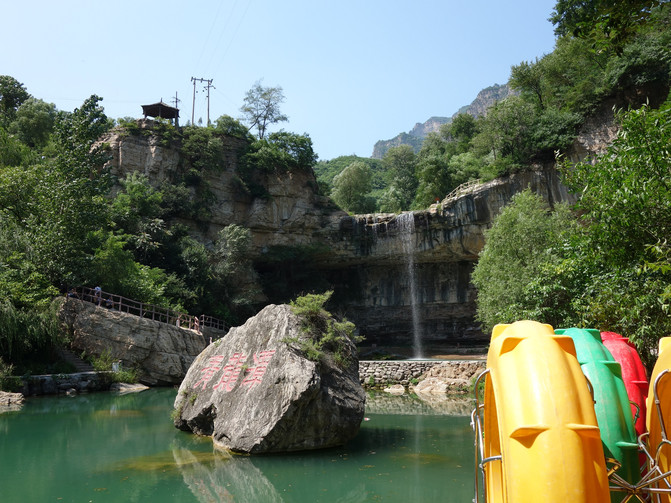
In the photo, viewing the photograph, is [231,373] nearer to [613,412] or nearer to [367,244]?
[613,412]

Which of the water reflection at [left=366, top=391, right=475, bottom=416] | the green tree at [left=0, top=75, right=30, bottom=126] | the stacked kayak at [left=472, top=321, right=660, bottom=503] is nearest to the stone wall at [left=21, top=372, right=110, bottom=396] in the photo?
the water reflection at [left=366, top=391, right=475, bottom=416]

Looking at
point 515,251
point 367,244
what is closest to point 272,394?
point 515,251

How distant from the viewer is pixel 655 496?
2.69 metres

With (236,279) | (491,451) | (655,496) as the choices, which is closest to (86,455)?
(491,451)

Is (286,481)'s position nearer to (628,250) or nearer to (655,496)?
(655,496)

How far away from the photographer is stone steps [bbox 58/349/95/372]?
17.3 meters

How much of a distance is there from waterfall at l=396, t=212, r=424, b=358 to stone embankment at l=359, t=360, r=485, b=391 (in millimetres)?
9327

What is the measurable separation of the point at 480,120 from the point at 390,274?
12292mm

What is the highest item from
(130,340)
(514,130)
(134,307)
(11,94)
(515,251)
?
→ (11,94)

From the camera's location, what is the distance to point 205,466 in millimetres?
7074

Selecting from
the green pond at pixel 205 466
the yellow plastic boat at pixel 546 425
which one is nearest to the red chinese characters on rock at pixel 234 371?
the green pond at pixel 205 466

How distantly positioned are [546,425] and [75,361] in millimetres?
18537

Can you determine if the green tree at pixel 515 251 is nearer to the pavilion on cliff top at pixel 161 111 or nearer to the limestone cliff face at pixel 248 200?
the limestone cliff face at pixel 248 200

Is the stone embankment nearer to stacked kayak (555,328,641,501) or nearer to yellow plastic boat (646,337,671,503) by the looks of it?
stacked kayak (555,328,641,501)
